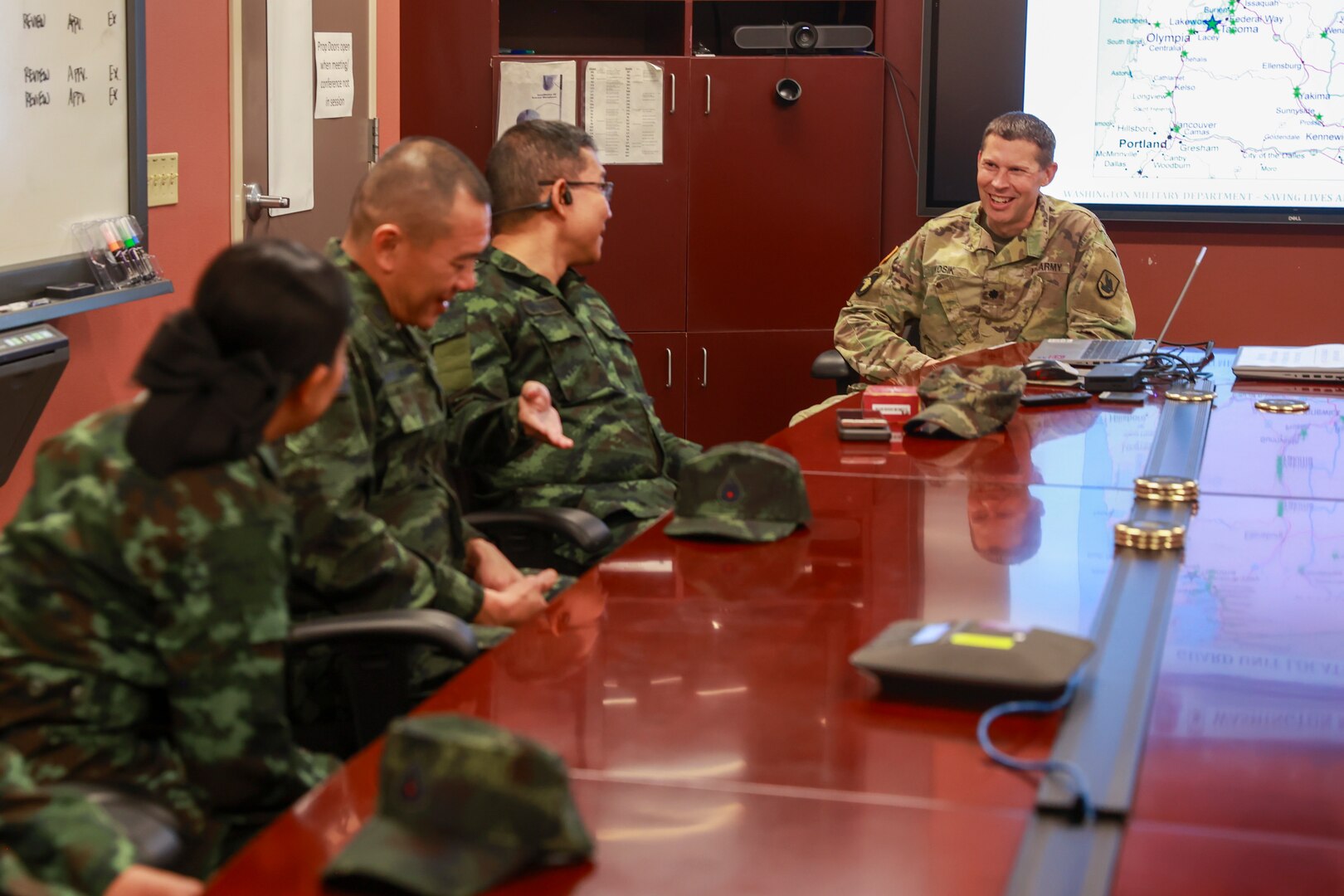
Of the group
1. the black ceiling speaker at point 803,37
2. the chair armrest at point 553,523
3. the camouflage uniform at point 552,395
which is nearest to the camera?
the chair armrest at point 553,523

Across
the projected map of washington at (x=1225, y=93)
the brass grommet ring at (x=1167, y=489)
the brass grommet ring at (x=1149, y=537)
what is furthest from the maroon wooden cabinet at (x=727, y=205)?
the brass grommet ring at (x=1149, y=537)

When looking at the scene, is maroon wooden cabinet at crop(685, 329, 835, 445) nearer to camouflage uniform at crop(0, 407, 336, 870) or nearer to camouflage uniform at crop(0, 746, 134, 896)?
camouflage uniform at crop(0, 407, 336, 870)

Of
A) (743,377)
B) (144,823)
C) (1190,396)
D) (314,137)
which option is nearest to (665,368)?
(743,377)

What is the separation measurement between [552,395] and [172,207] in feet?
4.28

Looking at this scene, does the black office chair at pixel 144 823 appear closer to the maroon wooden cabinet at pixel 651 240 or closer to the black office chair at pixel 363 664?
the black office chair at pixel 363 664

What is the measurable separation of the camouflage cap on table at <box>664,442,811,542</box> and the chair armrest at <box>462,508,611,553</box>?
13.0 inches

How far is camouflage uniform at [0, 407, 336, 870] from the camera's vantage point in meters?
1.32

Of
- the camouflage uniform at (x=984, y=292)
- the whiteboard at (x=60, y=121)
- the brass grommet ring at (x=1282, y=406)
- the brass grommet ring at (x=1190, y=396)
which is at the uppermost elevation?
the whiteboard at (x=60, y=121)

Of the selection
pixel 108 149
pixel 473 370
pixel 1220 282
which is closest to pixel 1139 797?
pixel 473 370

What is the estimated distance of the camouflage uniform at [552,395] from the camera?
2.70 metres

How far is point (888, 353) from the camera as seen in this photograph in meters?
4.09

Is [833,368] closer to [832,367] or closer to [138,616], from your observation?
[832,367]

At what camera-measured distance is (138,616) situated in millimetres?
1367

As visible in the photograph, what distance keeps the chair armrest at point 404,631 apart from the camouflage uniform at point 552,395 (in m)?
0.88
